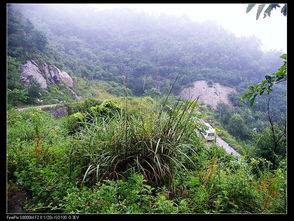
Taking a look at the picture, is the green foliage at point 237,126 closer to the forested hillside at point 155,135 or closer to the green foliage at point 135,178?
the forested hillside at point 155,135

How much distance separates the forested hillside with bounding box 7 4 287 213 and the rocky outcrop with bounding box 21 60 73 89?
156cm

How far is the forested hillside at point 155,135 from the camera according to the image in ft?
4.50

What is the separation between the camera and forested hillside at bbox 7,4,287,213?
1.37 metres

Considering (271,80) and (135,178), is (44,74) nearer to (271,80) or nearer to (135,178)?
(135,178)

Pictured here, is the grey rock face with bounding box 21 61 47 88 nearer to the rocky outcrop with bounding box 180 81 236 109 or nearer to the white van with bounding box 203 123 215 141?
the rocky outcrop with bounding box 180 81 236 109

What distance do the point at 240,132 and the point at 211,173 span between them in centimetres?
248

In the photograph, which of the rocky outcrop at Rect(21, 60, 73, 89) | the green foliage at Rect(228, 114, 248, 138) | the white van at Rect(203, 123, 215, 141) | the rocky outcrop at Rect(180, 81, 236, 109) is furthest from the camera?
the rocky outcrop at Rect(21, 60, 73, 89)

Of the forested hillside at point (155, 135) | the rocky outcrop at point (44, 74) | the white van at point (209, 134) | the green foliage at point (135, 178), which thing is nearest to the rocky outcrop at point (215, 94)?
the forested hillside at point (155, 135)

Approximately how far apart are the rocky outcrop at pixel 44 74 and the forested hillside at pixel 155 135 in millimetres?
1565

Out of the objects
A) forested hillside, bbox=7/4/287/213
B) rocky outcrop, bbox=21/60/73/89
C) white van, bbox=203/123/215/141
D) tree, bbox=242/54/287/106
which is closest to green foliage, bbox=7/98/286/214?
forested hillside, bbox=7/4/287/213

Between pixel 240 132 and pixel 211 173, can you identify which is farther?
pixel 240 132

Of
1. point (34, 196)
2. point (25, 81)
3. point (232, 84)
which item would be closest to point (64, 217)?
point (34, 196)

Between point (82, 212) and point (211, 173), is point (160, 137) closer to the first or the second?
point (211, 173)

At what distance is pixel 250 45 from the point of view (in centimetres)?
509
